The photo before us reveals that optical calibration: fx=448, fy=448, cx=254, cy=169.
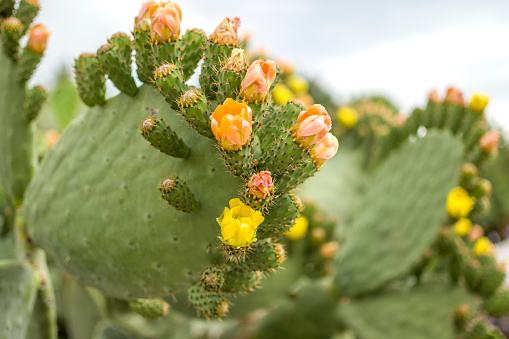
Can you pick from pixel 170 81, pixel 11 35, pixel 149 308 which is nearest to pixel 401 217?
pixel 149 308

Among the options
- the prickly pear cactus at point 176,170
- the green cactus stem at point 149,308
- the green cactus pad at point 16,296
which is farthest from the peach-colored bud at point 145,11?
the green cactus pad at point 16,296

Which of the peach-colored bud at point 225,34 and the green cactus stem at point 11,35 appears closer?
the peach-colored bud at point 225,34

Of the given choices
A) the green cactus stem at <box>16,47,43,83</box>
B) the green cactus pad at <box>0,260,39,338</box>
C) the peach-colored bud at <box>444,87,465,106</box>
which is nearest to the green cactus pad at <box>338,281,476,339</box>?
the peach-colored bud at <box>444,87,465,106</box>

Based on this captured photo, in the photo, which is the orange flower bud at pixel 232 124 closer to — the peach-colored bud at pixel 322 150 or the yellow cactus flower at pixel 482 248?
the peach-colored bud at pixel 322 150

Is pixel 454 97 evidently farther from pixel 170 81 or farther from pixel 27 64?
pixel 27 64

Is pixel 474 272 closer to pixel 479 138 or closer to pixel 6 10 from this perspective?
pixel 479 138

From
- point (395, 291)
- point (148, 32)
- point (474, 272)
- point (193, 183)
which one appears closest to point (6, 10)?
point (148, 32)

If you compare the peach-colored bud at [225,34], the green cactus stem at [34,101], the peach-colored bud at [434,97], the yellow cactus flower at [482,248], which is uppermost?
the peach-colored bud at [434,97]

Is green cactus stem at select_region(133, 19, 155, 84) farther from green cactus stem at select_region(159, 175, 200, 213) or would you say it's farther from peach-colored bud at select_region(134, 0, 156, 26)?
green cactus stem at select_region(159, 175, 200, 213)
